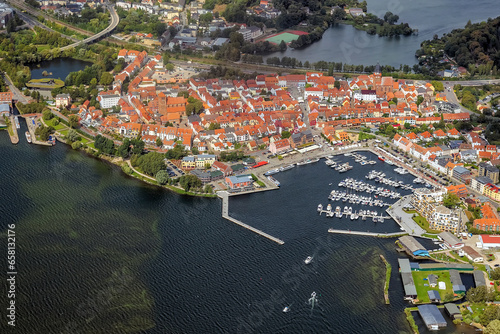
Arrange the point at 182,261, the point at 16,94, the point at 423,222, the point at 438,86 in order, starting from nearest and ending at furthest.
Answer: the point at 182,261
the point at 423,222
the point at 16,94
the point at 438,86

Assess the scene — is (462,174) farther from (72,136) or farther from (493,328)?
(72,136)

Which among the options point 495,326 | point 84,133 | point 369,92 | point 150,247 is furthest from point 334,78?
point 495,326

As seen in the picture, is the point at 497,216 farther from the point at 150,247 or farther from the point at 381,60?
the point at 381,60

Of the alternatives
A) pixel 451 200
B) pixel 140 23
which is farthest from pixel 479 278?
pixel 140 23

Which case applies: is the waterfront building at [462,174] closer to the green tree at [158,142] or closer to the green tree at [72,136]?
the green tree at [158,142]

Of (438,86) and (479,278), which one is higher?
(438,86)

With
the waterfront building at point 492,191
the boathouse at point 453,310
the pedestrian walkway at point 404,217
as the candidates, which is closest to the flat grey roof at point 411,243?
the pedestrian walkway at point 404,217
